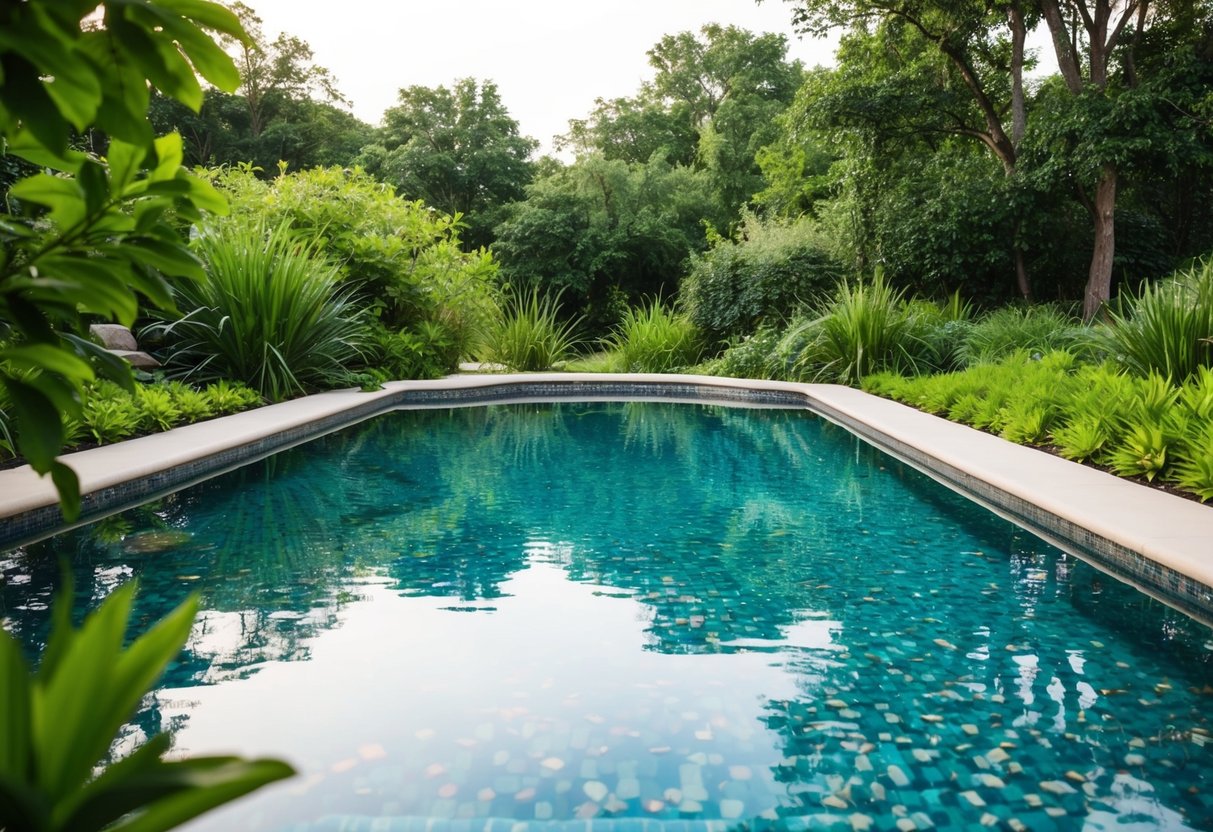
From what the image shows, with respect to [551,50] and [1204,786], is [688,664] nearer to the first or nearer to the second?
[1204,786]

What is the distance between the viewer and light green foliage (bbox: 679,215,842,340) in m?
12.9

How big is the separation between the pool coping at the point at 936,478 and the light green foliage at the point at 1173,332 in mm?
1262

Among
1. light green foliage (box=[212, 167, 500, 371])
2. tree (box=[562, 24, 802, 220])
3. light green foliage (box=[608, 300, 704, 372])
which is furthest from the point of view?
tree (box=[562, 24, 802, 220])

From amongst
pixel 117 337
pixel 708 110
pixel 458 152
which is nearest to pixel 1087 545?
pixel 117 337

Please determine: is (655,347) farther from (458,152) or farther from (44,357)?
(458,152)

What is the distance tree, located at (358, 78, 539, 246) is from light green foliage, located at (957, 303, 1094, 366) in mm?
15051

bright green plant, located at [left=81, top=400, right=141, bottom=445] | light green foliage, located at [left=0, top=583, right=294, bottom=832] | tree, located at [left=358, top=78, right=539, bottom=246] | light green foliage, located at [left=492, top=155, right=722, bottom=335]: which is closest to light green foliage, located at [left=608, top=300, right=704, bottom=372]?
light green foliage, located at [left=492, top=155, right=722, bottom=335]

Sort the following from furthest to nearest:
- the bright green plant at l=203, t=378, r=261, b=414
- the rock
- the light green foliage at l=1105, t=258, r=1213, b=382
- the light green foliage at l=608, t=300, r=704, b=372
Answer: the light green foliage at l=608, t=300, r=704, b=372 < the rock < the bright green plant at l=203, t=378, r=261, b=414 < the light green foliage at l=1105, t=258, r=1213, b=382

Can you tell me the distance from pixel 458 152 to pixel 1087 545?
2483cm

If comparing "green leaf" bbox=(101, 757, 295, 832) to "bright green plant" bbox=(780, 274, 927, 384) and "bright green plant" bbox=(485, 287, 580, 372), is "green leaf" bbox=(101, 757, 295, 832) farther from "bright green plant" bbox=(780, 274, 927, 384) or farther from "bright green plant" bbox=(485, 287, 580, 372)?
"bright green plant" bbox=(485, 287, 580, 372)

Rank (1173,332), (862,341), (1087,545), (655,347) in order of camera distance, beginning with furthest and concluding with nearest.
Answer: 1. (655,347)
2. (862,341)
3. (1173,332)
4. (1087,545)

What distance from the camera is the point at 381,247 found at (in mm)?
10039

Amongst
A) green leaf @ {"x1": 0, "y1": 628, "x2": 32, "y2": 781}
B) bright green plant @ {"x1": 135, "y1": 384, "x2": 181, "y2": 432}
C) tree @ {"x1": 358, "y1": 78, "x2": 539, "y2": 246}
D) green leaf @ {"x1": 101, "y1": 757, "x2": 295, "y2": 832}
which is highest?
tree @ {"x1": 358, "y1": 78, "x2": 539, "y2": 246}

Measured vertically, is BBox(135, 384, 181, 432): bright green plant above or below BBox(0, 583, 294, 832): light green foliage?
below
